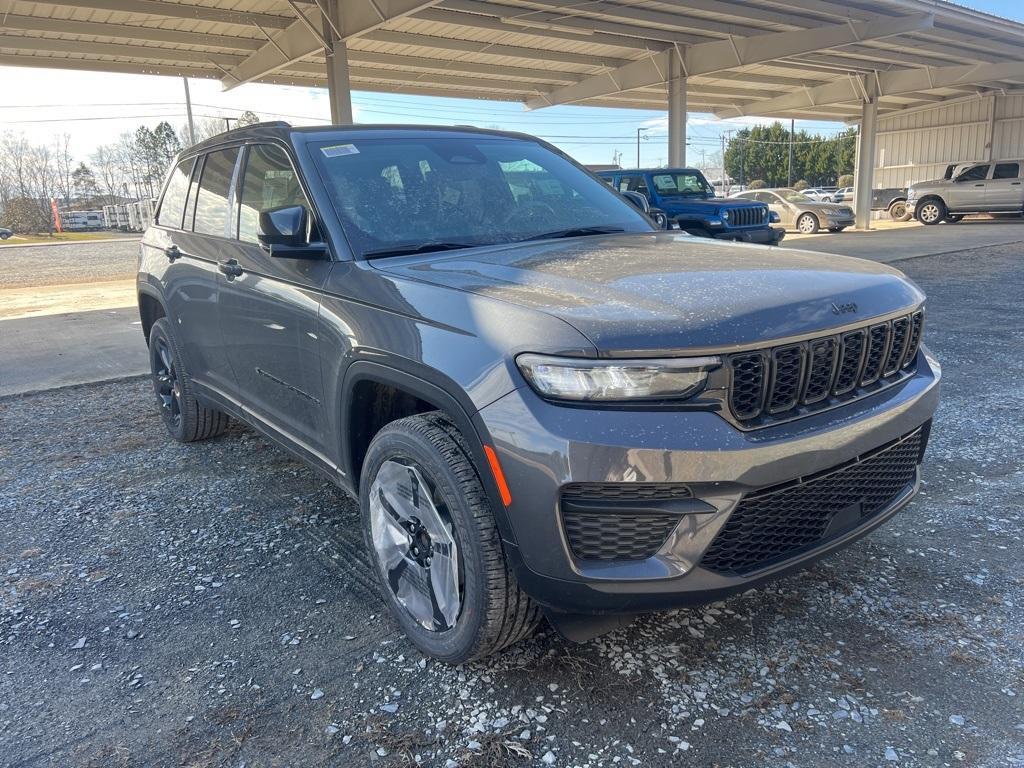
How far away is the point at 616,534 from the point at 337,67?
16.8m

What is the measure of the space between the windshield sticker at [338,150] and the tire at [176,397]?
196cm

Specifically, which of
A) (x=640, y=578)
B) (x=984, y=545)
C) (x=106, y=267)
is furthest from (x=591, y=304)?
(x=106, y=267)

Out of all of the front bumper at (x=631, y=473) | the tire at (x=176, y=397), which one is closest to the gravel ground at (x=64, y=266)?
the tire at (x=176, y=397)

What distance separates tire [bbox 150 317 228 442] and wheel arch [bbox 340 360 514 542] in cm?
206

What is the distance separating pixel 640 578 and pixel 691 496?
26 cm

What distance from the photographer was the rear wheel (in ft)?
87.7

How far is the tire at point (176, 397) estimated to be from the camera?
15.4 ft

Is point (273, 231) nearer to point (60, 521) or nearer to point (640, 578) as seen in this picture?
point (640, 578)

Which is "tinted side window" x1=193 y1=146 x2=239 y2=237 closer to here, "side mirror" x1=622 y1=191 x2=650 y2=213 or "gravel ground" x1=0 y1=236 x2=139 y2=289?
"side mirror" x1=622 y1=191 x2=650 y2=213

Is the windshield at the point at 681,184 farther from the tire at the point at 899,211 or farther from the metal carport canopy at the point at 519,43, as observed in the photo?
the tire at the point at 899,211

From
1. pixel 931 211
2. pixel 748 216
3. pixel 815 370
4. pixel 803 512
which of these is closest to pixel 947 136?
pixel 931 211

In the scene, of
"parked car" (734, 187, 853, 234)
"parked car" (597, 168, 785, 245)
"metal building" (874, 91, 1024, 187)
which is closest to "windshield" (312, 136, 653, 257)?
"parked car" (597, 168, 785, 245)

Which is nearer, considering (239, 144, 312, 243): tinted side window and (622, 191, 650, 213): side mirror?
(239, 144, 312, 243): tinted side window

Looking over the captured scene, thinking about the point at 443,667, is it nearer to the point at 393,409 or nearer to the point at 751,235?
the point at 393,409
